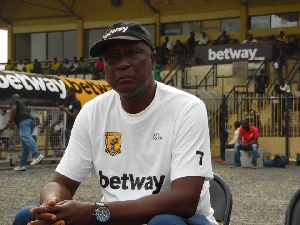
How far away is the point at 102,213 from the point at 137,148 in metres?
0.42

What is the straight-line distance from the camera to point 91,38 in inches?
1439

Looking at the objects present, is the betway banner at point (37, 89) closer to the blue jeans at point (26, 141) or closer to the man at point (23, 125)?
the man at point (23, 125)

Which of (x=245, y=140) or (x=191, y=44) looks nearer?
(x=245, y=140)

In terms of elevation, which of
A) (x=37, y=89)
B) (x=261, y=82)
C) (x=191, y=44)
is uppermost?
(x=191, y=44)

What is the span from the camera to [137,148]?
306 cm

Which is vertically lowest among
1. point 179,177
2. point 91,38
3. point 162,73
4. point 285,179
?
point 285,179

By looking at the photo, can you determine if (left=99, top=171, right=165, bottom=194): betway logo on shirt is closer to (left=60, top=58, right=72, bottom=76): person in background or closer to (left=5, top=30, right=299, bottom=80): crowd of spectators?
(left=5, top=30, right=299, bottom=80): crowd of spectators

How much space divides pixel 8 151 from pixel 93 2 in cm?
2312

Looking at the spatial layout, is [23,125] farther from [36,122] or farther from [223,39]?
[223,39]

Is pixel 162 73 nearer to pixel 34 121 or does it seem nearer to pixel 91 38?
pixel 91 38

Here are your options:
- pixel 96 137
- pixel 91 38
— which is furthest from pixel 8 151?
pixel 91 38

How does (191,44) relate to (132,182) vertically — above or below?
above

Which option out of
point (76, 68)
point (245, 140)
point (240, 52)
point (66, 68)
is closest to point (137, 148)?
point (245, 140)

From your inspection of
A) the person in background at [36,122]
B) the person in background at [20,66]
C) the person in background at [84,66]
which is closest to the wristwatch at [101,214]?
the person in background at [36,122]
